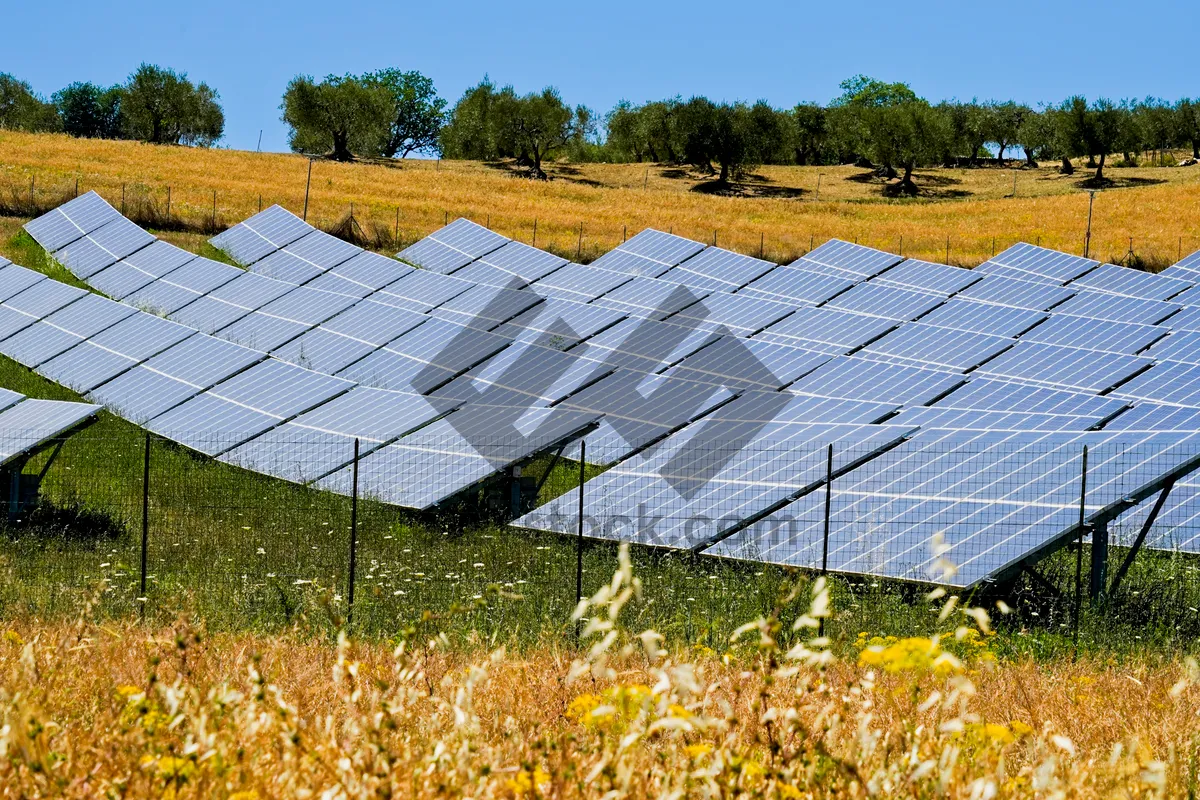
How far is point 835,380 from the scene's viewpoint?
73.5ft

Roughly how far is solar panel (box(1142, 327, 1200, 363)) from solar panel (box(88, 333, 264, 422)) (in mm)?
17245

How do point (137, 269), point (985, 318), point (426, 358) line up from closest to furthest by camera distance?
point (426, 358) → point (985, 318) → point (137, 269)

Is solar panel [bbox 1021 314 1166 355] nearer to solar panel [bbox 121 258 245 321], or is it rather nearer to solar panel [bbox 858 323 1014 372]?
solar panel [bbox 858 323 1014 372]

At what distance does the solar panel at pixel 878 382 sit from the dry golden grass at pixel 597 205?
82.9 feet

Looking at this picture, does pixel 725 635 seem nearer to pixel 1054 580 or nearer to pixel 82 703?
pixel 1054 580

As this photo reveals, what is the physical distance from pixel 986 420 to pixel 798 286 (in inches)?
621

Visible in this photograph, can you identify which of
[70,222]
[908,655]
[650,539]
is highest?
[70,222]

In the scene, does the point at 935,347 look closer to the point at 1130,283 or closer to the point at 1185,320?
the point at 1185,320

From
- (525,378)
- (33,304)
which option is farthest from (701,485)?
(33,304)

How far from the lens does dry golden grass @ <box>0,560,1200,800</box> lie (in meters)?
4.38

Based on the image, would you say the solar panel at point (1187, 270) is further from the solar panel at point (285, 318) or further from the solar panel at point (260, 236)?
the solar panel at point (260, 236)

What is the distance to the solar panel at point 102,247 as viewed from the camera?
34.9 m

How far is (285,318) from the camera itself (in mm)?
29125

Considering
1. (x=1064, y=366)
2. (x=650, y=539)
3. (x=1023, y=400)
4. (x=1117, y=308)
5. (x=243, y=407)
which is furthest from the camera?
(x=1117, y=308)
